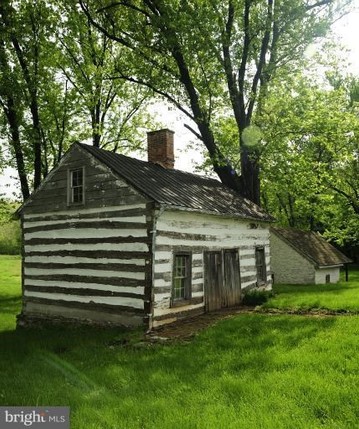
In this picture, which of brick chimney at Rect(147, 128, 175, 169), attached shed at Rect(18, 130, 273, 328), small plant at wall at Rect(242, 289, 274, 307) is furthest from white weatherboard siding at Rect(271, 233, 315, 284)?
brick chimney at Rect(147, 128, 175, 169)

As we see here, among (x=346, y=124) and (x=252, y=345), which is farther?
(x=346, y=124)

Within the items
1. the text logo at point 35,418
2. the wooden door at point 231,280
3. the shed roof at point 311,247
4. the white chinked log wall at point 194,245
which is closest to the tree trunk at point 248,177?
the white chinked log wall at point 194,245

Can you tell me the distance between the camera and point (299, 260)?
99.8 ft

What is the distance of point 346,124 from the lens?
2064cm

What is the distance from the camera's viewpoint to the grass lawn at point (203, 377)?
5723 millimetres

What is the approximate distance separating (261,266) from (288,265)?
13.0 meters

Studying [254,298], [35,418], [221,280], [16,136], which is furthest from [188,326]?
[16,136]

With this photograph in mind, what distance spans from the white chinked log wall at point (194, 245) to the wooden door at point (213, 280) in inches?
9.2

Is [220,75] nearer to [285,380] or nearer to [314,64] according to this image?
[314,64]

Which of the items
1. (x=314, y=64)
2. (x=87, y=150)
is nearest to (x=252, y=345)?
(x=87, y=150)

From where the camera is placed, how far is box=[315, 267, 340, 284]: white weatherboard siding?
99.2ft

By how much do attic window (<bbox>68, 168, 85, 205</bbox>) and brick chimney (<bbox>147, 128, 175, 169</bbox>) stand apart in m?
4.23

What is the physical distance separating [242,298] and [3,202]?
58.3ft

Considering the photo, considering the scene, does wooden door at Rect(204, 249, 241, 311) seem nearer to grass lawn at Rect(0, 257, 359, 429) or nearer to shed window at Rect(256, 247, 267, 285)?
shed window at Rect(256, 247, 267, 285)
